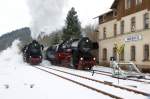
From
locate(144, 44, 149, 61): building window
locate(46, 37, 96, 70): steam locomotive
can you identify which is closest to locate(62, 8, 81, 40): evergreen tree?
locate(46, 37, 96, 70): steam locomotive

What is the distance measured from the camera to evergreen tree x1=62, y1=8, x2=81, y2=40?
212 feet

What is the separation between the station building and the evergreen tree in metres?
13.1

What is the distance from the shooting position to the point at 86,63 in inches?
1465

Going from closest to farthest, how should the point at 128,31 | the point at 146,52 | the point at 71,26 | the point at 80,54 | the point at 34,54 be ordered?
the point at 146,52 → the point at 80,54 → the point at 128,31 → the point at 34,54 → the point at 71,26

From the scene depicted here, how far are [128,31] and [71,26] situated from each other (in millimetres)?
23706

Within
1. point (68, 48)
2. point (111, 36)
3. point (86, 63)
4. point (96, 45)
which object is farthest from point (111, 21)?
point (86, 63)

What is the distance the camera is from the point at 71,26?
213 ft

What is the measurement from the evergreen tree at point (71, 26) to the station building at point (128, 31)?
13.1 meters

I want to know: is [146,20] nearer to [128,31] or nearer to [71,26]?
[128,31]

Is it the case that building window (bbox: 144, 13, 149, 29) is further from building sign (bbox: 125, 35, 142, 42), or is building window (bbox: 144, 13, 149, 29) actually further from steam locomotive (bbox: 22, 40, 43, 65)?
steam locomotive (bbox: 22, 40, 43, 65)

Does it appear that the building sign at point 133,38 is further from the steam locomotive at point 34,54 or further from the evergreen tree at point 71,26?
the evergreen tree at point 71,26

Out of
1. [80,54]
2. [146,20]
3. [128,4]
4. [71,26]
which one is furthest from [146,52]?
[71,26]

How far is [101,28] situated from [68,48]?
11.0 meters

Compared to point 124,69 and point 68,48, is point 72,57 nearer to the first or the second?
point 68,48
